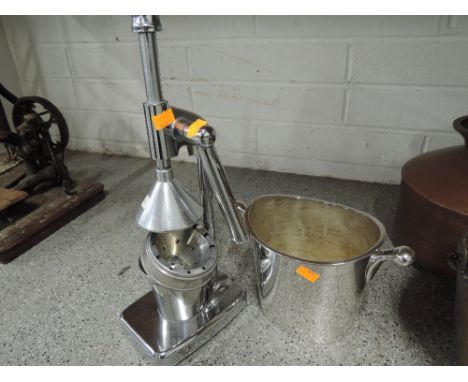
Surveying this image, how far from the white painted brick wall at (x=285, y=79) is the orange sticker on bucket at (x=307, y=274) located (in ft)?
1.75

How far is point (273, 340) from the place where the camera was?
505 millimetres

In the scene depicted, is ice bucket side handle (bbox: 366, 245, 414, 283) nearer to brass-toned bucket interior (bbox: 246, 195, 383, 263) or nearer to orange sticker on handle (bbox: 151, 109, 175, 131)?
brass-toned bucket interior (bbox: 246, 195, 383, 263)

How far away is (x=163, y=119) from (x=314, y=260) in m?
0.28

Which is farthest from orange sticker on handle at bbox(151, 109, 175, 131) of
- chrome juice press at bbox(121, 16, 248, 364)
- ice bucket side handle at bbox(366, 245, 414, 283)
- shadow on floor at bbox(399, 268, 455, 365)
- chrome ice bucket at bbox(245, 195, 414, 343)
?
shadow on floor at bbox(399, 268, 455, 365)

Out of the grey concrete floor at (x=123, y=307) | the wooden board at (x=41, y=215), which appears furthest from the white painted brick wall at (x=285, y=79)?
the wooden board at (x=41, y=215)

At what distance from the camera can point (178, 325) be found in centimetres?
50

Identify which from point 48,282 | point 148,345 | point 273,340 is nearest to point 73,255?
point 48,282

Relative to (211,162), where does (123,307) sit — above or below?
below

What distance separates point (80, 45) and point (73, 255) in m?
0.65

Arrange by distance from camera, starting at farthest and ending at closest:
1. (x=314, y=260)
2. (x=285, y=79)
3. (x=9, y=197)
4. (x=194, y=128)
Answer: (x=285, y=79)
(x=9, y=197)
(x=314, y=260)
(x=194, y=128)

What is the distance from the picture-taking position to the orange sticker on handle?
38 centimetres

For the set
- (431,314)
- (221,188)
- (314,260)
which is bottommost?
(431,314)

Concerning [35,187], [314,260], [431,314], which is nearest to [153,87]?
[314,260]

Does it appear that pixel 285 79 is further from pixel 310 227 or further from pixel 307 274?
pixel 307 274
